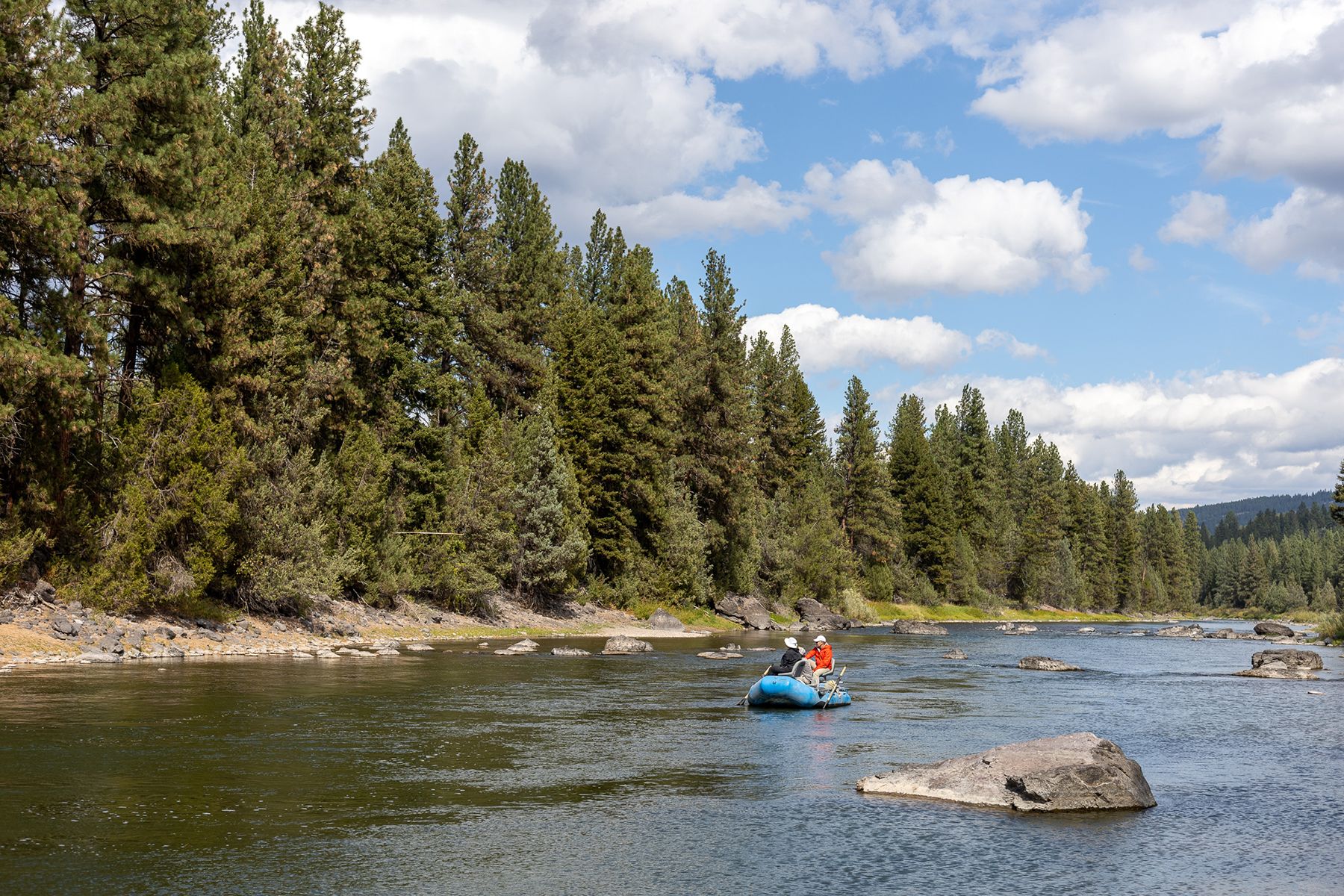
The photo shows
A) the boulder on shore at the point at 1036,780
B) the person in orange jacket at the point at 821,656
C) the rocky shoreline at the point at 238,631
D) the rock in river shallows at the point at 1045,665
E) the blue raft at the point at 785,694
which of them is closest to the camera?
the boulder on shore at the point at 1036,780

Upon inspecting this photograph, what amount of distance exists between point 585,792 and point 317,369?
3497 centimetres

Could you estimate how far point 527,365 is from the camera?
240 ft

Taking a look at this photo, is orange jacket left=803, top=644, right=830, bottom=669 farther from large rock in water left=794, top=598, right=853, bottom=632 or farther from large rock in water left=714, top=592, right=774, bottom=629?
large rock in water left=794, top=598, right=853, bottom=632

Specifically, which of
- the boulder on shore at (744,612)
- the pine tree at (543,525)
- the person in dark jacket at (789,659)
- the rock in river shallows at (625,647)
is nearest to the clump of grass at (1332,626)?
the boulder on shore at (744,612)

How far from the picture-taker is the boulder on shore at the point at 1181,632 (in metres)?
86.5

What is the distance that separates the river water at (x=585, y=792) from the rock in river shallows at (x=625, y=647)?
14357 mm

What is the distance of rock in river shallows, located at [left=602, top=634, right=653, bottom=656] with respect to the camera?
48.2 meters

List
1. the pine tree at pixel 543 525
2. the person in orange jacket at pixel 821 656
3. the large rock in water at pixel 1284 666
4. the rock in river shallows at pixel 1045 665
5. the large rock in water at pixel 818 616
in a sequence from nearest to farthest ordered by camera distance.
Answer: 1. the person in orange jacket at pixel 821 656
2. the large rock in water at pixel 1284 666
3. the rock in river shallows at pixel 1045 665
4. the pine tree at pixel 543 525
5. the large rock in water at pixel 818 616

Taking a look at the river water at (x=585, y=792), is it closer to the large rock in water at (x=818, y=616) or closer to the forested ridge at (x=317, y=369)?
the forested ridge at (x=317, y=369)

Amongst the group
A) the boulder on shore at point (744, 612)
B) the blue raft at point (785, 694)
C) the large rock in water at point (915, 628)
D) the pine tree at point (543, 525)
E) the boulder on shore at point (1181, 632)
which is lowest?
the boulder on shore at point (1181, 632)

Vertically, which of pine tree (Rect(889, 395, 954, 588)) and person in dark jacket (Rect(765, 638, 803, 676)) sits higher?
pine tree (Rect(889, 395, 954, 588))

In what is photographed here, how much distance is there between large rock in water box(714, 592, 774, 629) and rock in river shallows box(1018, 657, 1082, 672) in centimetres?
3281

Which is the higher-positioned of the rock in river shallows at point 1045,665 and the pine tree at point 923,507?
the pine tree at point 923,507


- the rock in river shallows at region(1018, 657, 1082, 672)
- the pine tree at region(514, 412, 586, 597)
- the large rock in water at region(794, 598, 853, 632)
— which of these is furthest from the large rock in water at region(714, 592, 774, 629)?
the rock in river shallows at region(1018, 657, 1082, 672)
